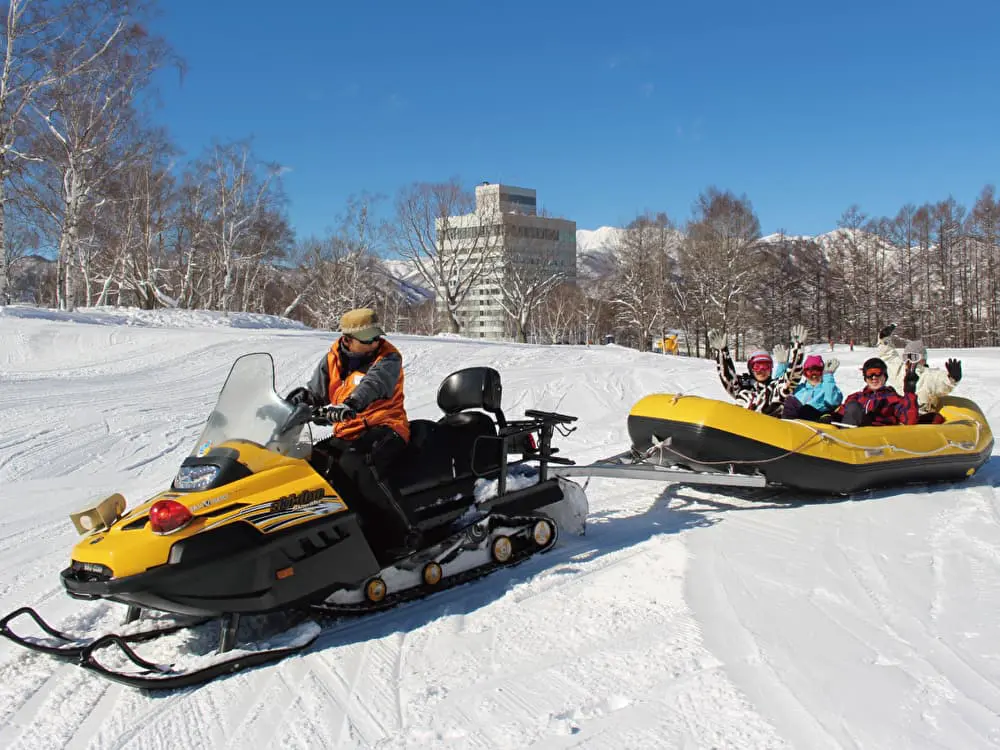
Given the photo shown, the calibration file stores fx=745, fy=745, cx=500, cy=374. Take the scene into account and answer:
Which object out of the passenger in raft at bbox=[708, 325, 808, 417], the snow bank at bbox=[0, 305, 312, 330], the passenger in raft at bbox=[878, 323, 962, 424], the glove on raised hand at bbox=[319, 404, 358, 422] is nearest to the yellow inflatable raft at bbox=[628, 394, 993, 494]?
the passenger in raft at bbox=[878, 323, 962, 424]

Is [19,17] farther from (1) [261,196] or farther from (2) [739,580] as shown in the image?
(2) [739,580]

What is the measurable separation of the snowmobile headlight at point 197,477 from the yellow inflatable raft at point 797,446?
3899 mm

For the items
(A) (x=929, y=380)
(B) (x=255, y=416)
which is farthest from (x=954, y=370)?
(B) (x=255, y=416)

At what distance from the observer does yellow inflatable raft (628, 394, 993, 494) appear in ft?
19.8

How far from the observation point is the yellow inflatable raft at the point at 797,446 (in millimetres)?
6035

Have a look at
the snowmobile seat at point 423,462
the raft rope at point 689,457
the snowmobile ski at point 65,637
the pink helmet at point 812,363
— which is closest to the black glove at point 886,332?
the pink helmet at point 812,363

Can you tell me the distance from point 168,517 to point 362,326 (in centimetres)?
148

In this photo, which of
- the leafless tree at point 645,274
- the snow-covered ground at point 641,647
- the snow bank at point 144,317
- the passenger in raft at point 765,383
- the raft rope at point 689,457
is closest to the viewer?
the snow-covered ground at point 641,647

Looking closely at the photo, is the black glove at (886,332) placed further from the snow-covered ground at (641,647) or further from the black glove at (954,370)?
the snow-covered ground at (641,647)

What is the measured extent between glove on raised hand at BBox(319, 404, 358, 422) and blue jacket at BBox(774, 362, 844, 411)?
5.26 m

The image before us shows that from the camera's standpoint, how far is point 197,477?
3.39 meters

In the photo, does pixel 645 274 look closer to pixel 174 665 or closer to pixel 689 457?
pixel 689 457

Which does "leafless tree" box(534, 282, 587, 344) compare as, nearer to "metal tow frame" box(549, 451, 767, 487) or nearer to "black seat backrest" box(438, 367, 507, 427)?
"metal tow frame" box(549, 451, 767, 487)

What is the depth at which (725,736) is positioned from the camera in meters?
2.64
